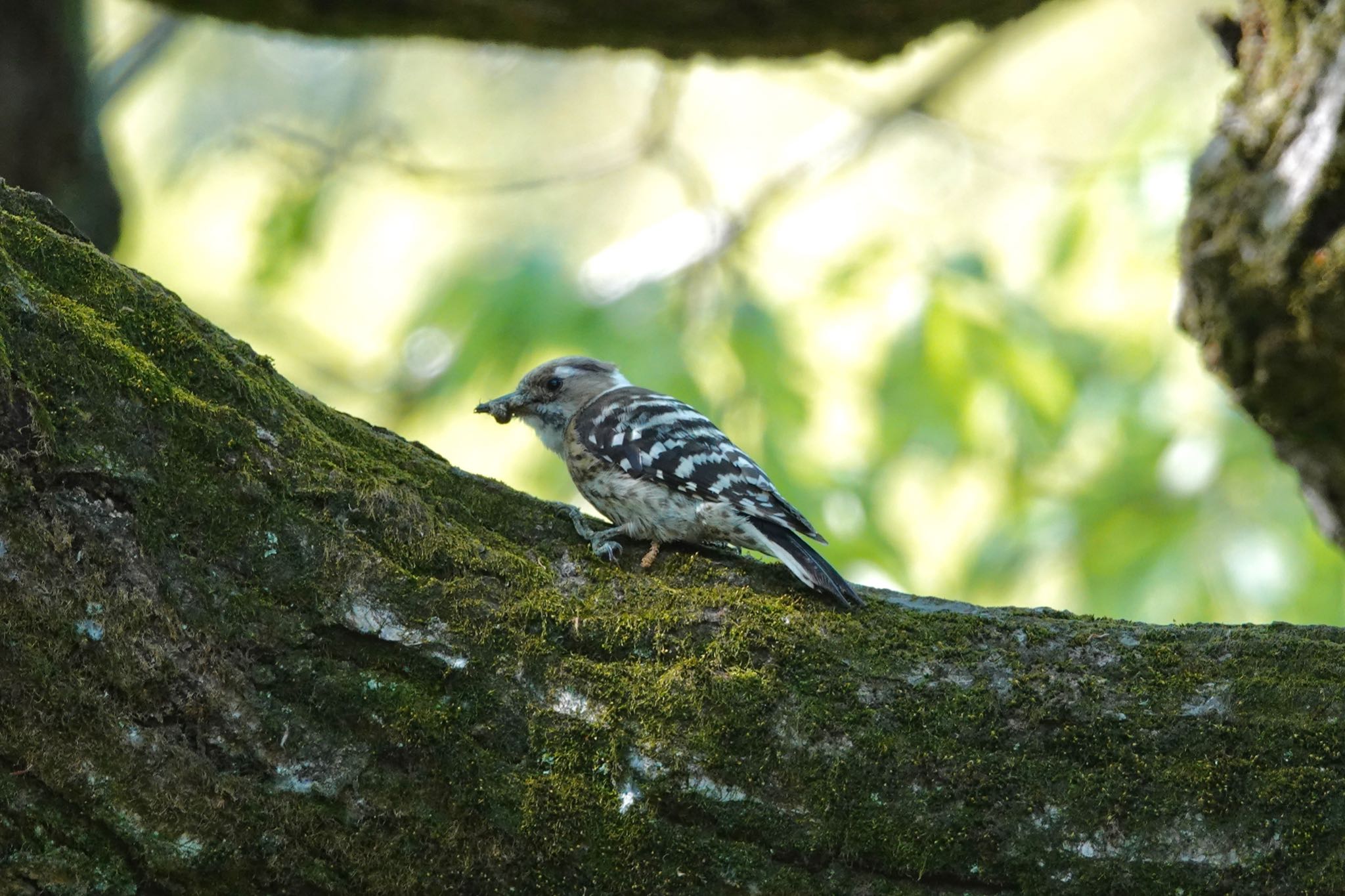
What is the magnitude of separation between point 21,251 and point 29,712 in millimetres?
980

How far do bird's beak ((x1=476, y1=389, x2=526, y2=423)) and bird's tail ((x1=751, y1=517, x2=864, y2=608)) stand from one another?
182 centimetres

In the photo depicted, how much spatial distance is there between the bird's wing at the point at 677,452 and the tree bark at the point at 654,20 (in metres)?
1.85

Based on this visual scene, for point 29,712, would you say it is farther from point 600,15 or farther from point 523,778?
point 600,15

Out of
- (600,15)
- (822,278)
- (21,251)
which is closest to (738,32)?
(600,15)

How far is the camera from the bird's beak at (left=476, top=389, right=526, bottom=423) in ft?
16.2

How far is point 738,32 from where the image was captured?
5.52m

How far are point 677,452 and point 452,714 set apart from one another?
1.65m

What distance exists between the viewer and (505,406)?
4953 millimetres

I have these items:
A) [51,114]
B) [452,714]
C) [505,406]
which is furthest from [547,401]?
[51,114]

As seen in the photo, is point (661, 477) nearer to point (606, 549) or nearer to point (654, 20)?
point (606, 549)

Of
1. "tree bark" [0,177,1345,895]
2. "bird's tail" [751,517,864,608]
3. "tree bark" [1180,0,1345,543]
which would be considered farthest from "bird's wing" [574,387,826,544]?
"tree bark" [1180,0,1345,543]

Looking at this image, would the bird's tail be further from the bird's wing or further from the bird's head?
the bird's head

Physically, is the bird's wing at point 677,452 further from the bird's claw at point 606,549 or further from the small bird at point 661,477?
the bird's claw at point 606,549

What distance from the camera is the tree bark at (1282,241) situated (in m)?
3.89
